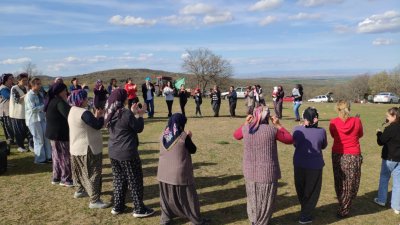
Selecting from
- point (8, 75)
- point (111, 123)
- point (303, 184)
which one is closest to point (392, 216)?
point (303, 184)

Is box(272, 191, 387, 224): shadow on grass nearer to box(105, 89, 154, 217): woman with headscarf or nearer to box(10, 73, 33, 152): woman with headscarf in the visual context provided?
box(105, 89, 154, 217): woman with headscarf

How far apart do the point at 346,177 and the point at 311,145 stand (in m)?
0.89

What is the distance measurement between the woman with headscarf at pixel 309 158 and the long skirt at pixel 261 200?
0.63 metres

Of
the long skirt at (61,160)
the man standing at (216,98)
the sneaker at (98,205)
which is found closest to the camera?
the sneaker at (98,205)

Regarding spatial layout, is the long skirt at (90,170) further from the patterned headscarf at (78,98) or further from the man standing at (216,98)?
the man standing at (216,98)

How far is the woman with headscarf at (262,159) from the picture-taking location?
4.59 m

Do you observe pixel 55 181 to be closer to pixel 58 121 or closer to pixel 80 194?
pixel 80 194

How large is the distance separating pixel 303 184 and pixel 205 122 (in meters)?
10.9

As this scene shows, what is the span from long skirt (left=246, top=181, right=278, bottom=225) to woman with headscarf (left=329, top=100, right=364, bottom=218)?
1.33 metres

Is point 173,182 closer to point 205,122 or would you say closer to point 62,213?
point 62,213

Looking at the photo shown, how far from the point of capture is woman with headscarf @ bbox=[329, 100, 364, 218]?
17.2 feet

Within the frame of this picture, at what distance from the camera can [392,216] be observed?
217 inches

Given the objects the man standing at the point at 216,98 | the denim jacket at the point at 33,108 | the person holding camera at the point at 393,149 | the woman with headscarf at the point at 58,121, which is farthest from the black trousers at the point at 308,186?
the man standing at the point at 216,98

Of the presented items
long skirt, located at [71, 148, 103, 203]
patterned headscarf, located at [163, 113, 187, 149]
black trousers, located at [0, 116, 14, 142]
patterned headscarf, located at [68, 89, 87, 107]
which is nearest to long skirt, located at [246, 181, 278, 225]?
patterned headscarf, located at [163, 113, 187, 149]
